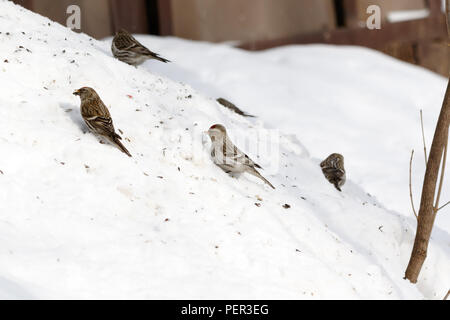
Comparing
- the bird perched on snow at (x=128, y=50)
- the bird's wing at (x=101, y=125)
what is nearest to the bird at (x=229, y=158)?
the bird's wing at (x=101, y=125)

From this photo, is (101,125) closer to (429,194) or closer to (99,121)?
(99,121)

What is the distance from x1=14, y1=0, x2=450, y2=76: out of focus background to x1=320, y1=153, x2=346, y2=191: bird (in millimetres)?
5956

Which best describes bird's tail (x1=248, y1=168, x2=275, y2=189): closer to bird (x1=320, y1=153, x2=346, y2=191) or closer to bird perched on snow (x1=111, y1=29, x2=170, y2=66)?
bird (x1=320, y1=153, x2=346, y2=191)

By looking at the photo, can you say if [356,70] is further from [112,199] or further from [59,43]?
[112,199]

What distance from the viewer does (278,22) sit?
13.7 metres

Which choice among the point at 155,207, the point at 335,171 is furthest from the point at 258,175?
the point at 335,171

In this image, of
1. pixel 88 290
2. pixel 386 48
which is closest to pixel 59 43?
pixel 88 290

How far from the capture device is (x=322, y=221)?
5.98 meters

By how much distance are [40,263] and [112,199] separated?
0.93 meters

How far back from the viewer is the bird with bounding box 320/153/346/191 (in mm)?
7168

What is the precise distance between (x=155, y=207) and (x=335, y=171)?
2.74 meters

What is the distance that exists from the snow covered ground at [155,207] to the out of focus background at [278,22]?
381 centimetres
